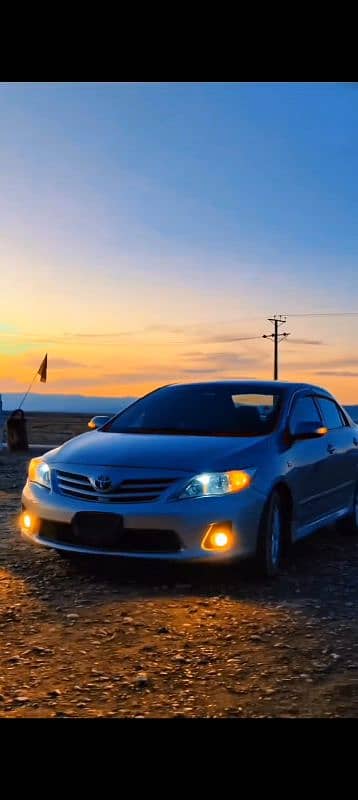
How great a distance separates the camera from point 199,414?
268 inches

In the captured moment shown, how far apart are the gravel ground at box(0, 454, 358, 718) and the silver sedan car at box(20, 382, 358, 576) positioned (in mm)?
317

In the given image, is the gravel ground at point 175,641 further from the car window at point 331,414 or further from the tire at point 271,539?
the car window at point 331,414

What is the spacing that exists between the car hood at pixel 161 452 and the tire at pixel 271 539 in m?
0.43

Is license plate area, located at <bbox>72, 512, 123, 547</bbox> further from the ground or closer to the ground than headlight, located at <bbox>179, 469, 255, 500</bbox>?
closer to the ground

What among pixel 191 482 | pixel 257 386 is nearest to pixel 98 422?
pixel 257 386

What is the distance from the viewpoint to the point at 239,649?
169 inches

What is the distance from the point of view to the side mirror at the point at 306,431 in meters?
6.57

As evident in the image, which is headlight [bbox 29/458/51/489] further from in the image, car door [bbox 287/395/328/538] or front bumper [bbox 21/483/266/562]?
car door [bbox 287/395/328/538]

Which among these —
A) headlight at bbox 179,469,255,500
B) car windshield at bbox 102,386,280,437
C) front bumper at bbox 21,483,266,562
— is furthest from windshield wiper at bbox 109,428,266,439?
front bumper at bbox 21,483,266,562

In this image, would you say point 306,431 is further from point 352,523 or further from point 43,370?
point 43,370

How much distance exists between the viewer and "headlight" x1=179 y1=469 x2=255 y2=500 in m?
5.54
